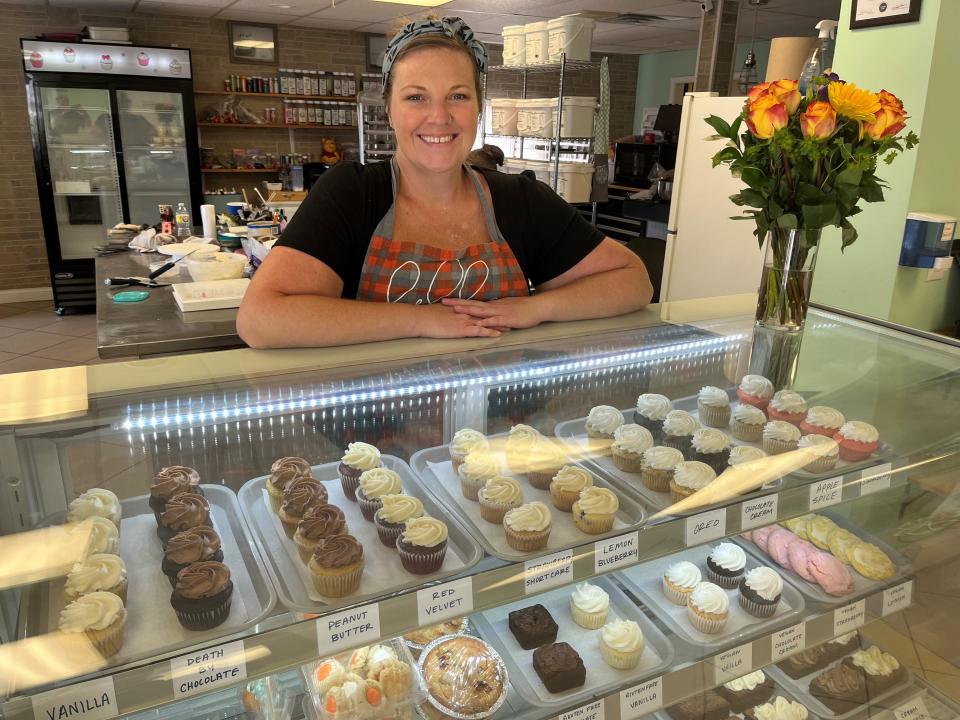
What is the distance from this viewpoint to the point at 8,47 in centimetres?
722

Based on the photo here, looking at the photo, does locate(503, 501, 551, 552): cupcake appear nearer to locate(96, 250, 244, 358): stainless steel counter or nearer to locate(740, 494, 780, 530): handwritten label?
locate(740, 494, 780, 530): handwritten label

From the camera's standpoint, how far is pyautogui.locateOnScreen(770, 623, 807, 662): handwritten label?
1401mm

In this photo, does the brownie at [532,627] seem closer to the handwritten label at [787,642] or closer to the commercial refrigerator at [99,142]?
the handwritten label at [787,642]

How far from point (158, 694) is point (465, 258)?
129 centimetres

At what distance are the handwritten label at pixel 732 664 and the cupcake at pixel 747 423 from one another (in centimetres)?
46

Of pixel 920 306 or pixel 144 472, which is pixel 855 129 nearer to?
pixel 144 472

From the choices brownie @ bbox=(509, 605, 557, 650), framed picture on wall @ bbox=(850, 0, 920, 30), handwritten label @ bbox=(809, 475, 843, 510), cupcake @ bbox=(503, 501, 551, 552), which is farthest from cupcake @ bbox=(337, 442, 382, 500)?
framed picture on wall @ bbox=(850, 0, 920, 30)

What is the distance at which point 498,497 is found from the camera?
1047 mm

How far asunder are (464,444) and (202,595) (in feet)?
1.50

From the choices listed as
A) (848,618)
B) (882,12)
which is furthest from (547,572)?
(882,12)

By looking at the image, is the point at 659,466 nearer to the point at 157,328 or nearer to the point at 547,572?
the point at 547,572

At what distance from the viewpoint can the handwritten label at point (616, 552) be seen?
38.2 inches

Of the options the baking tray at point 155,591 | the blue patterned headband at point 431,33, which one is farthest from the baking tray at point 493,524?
the blue patterned headband at point 431,33

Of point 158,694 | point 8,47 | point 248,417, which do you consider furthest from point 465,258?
point 8,47
